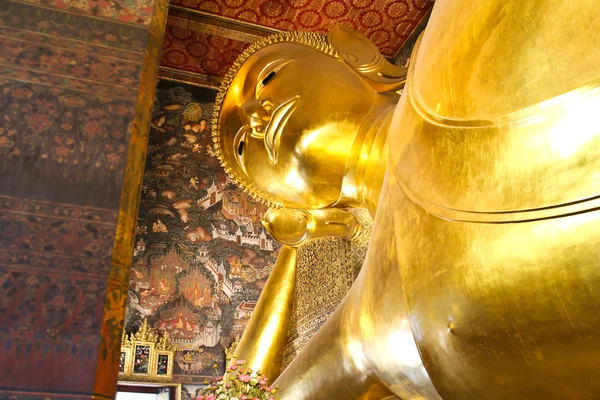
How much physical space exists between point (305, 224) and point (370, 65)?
0.90 metres

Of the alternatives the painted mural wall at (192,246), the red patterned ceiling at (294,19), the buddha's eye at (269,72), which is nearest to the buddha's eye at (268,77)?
the buddha's eye at (269,72)

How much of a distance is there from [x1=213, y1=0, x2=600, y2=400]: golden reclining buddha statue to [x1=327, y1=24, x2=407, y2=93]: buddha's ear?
1245 millimetres

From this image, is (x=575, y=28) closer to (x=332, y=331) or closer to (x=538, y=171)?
(x=538, y=171)

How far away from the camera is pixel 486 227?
4.54 feet

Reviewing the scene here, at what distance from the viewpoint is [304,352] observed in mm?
2451

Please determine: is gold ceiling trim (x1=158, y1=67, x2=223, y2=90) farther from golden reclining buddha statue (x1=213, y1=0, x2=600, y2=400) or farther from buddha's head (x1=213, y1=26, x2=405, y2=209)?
golden reclining buddha statue (x1=213, y1=0, x2=600, y2=400)

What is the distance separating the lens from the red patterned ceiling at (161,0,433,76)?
17.3ft

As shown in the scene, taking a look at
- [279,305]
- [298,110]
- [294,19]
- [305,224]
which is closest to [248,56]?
[298,110]

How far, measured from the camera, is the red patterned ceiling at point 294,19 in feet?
17.3

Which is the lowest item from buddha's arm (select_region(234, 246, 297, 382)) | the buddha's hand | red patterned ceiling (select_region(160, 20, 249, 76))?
buddha's arm (select_region(234, 246, 297, 382))

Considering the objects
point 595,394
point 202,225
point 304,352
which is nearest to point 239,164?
point 304,352

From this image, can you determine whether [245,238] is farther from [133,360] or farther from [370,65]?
[370,65]

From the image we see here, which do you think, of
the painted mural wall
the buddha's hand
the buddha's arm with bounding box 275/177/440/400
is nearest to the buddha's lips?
the buddha's hand

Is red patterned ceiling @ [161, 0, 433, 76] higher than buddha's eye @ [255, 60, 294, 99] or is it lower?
higher
